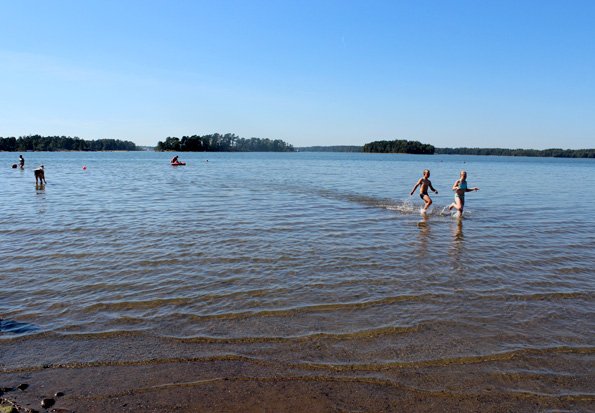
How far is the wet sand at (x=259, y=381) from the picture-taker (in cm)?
452

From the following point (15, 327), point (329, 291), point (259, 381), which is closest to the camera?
point (259, 381)

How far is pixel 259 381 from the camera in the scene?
16.3ft

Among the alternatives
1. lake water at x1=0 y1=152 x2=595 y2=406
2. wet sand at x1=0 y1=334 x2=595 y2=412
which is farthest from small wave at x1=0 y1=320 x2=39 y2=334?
wet sand at x1=0 y1=334 x2=595 y2=412

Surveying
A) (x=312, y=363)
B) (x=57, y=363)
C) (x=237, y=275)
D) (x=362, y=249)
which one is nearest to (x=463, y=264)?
(x=362, y=249)

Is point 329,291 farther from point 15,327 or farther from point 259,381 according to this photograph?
point 15,327

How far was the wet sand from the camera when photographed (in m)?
4.52

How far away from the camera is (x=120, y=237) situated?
12.8m

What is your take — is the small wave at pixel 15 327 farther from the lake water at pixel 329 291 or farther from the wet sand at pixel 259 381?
the wet sand at pixel 259 381

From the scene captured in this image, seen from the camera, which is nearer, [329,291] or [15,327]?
[15,327]

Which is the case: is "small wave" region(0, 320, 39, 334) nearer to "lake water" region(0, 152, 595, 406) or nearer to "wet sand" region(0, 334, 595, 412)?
"lake water" region(0, 152, 595, 406)

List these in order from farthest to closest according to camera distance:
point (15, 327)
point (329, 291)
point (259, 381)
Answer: point (329, 291), point (15, 327), point (259, 381)

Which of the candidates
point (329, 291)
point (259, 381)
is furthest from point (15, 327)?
point (329, 291)

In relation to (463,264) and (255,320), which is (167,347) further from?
(463,264)

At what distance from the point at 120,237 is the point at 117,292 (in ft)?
17.2
